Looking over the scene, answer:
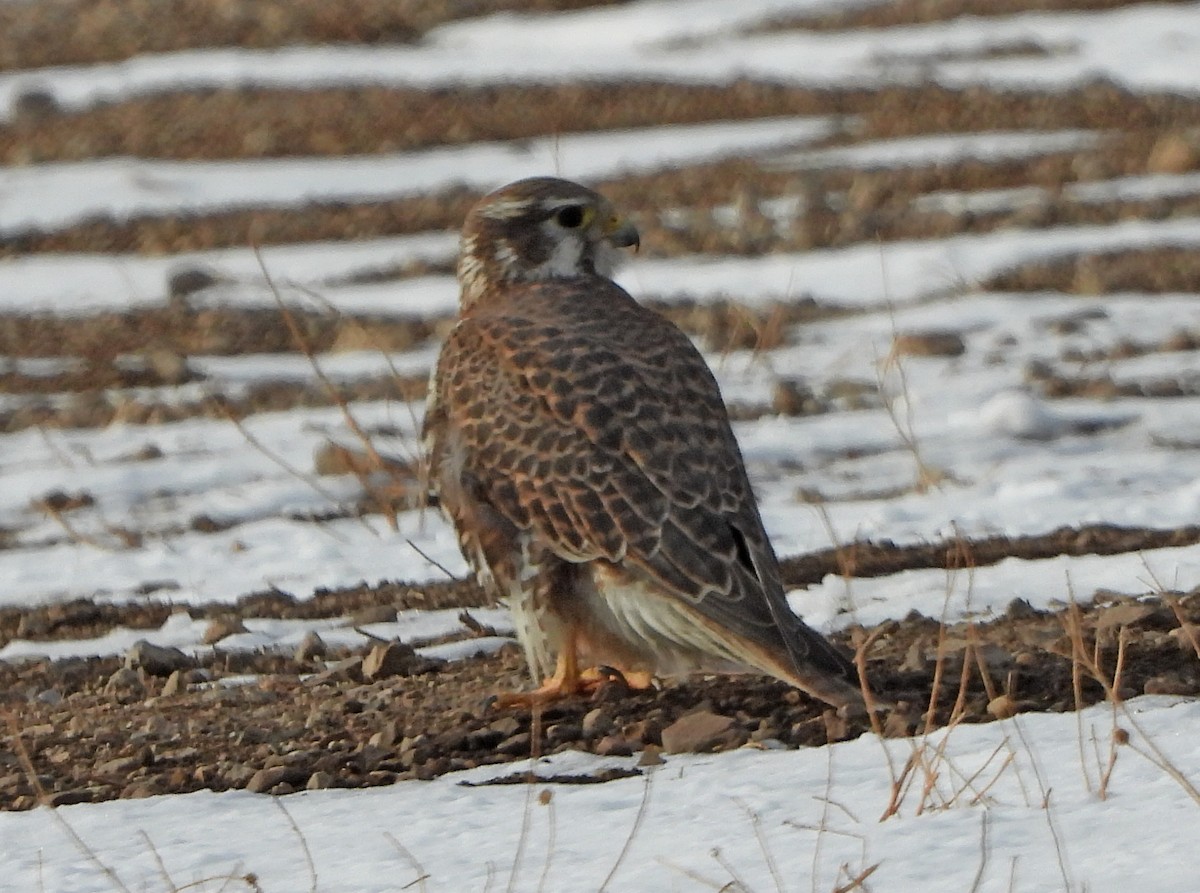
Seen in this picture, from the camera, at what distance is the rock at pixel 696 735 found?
4.07m

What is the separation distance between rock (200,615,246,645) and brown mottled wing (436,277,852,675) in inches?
39.2

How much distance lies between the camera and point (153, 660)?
5.12 meters

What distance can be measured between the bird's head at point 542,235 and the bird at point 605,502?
24 centimetres

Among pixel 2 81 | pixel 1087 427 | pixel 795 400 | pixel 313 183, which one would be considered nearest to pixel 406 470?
pixel 795 400

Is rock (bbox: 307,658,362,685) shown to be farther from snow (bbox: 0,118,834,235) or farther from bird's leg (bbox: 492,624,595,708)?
snow (bbox: 0,118,834,235)

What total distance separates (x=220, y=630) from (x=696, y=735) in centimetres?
170

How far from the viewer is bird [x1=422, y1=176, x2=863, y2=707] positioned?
4.25 m

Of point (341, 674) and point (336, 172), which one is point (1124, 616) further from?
point (336, 172)

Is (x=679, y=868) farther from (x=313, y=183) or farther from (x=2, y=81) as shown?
(x=2, y=81)

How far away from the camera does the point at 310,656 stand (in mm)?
5242

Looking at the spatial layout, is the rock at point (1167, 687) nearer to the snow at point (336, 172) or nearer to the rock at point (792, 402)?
the rock at point (792, 402)

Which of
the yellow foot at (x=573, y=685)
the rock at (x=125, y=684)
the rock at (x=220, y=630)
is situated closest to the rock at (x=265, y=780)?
the yellow foot at (x=573, y=685)

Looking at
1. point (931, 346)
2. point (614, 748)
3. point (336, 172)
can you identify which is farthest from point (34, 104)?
point (614, 748)

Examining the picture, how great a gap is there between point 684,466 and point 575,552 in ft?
0.86
